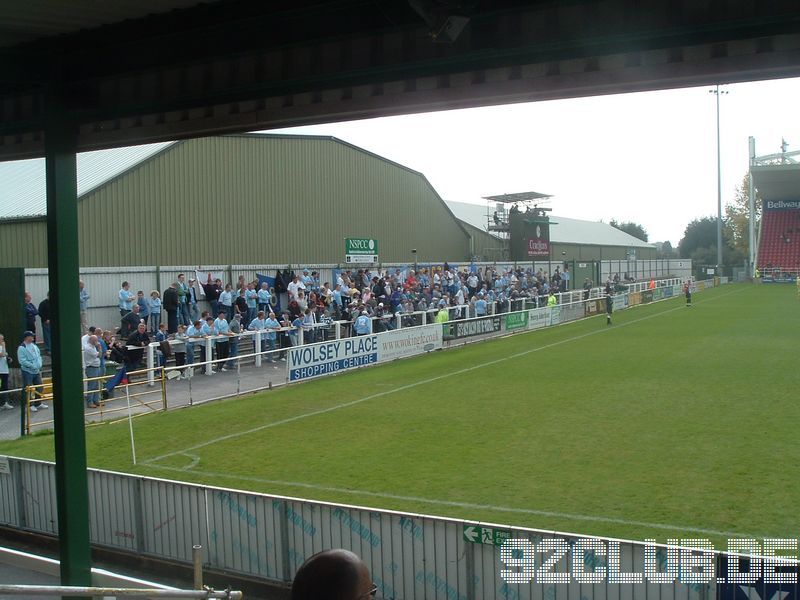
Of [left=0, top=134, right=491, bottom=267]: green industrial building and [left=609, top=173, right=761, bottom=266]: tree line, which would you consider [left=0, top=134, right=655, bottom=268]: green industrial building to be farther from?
[left=609, top=173, right=761, bottom=266]: tree line

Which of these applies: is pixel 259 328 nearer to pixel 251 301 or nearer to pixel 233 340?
pixel 233 340

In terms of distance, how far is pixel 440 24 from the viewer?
210 inches

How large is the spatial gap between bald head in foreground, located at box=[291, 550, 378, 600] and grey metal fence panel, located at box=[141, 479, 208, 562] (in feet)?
22.4

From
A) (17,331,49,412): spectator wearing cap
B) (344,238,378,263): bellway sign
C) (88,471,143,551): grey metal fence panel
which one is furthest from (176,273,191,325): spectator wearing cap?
(88,471,143,551): grey metal fence panel

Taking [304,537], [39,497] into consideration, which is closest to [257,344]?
[39,497]

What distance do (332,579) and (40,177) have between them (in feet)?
99.8

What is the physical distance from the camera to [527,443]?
14.3 metres

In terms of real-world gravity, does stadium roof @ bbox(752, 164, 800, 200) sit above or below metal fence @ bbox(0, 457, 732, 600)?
above

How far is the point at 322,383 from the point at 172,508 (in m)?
12.9

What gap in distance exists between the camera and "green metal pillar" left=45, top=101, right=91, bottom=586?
719 cm

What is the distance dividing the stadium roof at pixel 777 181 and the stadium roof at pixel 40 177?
210ft

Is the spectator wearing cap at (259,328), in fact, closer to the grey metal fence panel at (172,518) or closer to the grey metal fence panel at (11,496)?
the grey metal fence panel at (11,496)

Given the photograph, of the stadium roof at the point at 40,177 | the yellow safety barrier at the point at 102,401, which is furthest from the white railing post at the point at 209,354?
the stadium roof at the point at 40,177

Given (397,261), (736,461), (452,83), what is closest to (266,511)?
(452,83)
